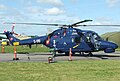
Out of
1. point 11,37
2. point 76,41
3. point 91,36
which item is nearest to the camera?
point 91,36

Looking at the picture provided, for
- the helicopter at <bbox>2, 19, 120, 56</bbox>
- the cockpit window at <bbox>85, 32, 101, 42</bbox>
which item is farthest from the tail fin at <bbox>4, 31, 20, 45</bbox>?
the cockpit window at <bbox>85, 32, 101, 42</bbox>

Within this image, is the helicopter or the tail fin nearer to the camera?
the helicopter

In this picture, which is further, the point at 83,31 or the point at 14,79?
the point at 83,31

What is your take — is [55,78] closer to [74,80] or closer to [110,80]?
[74,80]

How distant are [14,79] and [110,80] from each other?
4.03 metres

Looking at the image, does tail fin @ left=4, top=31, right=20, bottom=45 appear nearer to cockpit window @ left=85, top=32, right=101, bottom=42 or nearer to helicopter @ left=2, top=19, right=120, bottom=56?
helicopter @ left=2, top=19, right=120, bottom=56

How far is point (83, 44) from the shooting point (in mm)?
28312

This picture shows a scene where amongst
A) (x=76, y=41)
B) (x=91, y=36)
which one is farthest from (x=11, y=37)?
(x=91, y=36)

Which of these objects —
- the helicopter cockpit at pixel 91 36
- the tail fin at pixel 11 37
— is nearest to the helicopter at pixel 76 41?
the helicopter cockpit at pixel 91 36

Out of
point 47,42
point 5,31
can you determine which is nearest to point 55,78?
point 47,42

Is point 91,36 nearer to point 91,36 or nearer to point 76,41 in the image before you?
point 91,36

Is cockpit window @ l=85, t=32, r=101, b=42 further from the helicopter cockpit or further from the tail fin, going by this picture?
the tail fin

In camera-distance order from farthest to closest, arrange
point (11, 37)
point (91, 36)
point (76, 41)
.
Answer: point (11, 37) < point (76, 41) < point (91, 36)

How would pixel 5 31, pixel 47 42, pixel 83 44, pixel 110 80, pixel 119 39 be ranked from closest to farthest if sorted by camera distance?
pixel 110 80 < pixel 83 44 < pixel 47 42 < pixel 5 31 < pixel 119 39
